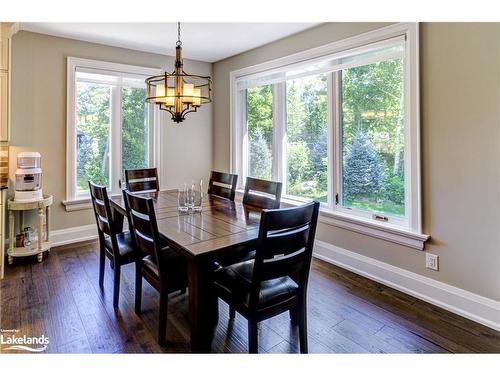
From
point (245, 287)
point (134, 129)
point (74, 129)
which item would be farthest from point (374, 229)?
point (74, 129)

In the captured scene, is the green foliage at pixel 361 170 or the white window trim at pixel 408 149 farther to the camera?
the green foliage at pixel 361 170

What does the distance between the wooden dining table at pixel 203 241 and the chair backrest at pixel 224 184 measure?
0.48 metres

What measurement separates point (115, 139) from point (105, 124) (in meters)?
0.22

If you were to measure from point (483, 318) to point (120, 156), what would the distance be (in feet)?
13.5

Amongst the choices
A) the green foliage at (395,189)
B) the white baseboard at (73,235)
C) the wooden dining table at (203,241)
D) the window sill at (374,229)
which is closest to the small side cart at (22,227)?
the white baseboard at (73,235)

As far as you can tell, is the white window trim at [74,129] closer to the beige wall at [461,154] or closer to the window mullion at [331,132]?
the window mullion at [331,132]

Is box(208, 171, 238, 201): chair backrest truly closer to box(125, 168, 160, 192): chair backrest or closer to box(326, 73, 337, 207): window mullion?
box(125, 168, 160, 192): chair backrest

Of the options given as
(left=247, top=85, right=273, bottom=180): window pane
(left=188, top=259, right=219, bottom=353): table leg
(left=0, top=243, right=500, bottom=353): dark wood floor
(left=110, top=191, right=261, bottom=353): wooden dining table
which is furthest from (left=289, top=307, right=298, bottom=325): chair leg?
(left=247, top=85, right=273, bottom=180): window pane

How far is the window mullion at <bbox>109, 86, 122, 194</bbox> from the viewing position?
3.98m

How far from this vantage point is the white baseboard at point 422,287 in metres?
2.13

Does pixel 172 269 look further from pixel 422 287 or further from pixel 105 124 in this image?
pixel 105 124

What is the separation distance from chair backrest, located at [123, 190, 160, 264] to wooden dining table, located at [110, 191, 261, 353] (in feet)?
0.24

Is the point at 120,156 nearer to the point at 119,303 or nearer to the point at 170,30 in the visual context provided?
the point at 170,30
